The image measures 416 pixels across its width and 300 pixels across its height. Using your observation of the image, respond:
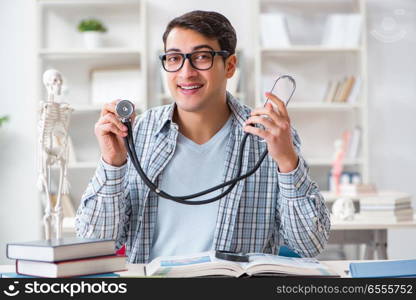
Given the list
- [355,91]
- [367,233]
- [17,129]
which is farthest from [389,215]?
[17,129]

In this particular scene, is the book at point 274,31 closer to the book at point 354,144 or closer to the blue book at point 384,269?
the book at point 354,144

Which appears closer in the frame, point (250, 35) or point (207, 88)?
point (207, 88)

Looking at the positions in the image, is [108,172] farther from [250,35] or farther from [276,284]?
[250,35]

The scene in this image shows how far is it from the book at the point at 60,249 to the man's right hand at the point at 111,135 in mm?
315

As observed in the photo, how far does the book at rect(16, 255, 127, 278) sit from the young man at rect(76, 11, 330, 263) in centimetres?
35

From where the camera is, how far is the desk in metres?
2.93

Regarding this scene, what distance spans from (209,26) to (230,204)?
484 millimetres

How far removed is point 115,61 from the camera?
4.58m

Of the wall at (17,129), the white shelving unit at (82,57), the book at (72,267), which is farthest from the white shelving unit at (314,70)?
the book at (72,267)

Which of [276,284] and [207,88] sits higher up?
[207,88]

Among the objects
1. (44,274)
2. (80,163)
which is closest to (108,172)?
(44,274)

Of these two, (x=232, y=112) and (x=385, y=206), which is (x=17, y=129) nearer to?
(x=385, y=206)

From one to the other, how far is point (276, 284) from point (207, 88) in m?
0.81

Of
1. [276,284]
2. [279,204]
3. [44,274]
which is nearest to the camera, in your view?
[276,284]
